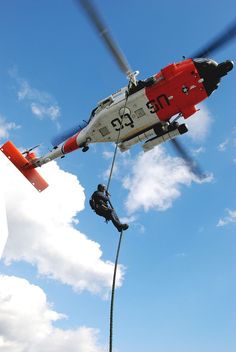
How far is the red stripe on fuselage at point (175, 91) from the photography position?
16.9m

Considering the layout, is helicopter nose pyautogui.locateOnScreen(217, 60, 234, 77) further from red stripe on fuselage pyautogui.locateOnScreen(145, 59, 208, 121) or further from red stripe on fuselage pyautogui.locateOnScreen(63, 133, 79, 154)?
red stripe on fuselage pyautogui.locateOnScreen(63, 133, 79, 154)

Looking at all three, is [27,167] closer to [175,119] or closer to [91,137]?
[91,137]

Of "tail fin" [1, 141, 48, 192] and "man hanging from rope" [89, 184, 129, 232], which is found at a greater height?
"tail fin" [1, 141, 48, 192]

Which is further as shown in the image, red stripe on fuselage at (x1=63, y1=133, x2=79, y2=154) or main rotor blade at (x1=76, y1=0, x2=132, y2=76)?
red stripe on fuselage at (x1=63, y1=133, x2=79, y2=154)

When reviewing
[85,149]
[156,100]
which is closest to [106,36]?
[156,100]

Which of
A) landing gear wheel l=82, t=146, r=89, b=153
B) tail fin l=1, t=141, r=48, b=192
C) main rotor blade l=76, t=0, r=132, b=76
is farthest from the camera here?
tail fin l=1, t=141, r=48, b=192

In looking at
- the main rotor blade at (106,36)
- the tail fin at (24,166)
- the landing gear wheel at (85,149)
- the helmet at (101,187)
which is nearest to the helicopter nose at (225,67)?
the main rotor blade at (106,36)

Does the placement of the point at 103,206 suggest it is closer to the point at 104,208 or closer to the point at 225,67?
the point at 104,208

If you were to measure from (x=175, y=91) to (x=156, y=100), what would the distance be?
3.14ft

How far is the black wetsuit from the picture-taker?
10266 mm

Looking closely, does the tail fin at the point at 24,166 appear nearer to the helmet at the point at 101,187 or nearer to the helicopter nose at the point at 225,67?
the helicopter nose at the point at 225,67

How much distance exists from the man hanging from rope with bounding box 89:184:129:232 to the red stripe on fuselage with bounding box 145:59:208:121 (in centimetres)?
841

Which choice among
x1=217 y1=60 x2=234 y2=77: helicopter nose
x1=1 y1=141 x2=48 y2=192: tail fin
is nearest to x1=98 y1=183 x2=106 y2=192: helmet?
x1=217 y1=60 x2=234 y2=77: helicopter nose

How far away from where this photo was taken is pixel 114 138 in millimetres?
18812
